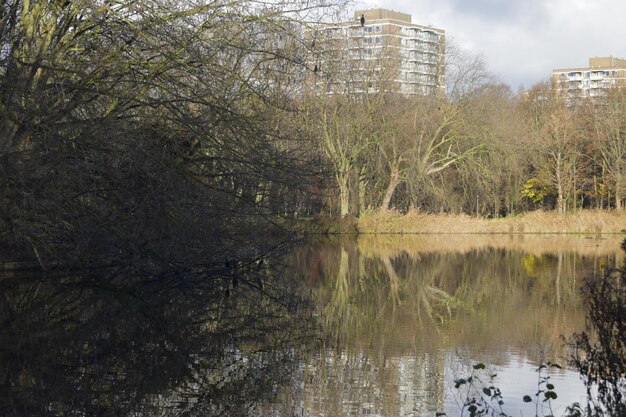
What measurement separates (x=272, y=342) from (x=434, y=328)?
2.74 metres

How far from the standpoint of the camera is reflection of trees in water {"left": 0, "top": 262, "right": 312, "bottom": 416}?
7914 millimetres

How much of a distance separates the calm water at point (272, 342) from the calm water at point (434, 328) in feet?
0.11

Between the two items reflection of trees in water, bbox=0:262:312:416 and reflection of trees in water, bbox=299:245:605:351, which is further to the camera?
reflection of trees in water, bbox=299:245:605:351

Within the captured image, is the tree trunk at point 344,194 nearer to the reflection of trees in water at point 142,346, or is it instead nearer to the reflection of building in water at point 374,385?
the reflection of trees in water at point 142,346

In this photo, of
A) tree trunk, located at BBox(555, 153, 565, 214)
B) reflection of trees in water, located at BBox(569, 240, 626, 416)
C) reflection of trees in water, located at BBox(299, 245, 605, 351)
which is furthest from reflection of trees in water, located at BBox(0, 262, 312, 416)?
tree trunk, located at BBox(555, 153, 565, 214)

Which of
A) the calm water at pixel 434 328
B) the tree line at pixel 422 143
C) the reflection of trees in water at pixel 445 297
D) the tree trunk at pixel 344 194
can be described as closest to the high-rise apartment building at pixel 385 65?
the tree line at pixel 422 143

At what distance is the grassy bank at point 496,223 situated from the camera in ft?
146

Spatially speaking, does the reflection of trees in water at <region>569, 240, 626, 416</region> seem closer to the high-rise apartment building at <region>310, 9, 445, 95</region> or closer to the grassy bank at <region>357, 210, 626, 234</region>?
the high-rise apartment building at <region>310, 9, 445, 95</region>

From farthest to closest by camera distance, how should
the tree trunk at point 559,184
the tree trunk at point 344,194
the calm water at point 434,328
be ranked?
Result: the tree trunk at point 559,184 → the tree trunk at point 344,194 → the calm water at point 434,328

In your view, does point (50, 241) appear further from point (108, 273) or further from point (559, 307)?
point (559, 307)

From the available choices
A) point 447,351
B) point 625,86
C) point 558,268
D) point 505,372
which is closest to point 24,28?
point 447,351

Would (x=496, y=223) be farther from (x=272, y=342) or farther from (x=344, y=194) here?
(x=272, y=342)

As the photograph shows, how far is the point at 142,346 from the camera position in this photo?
10.6 metres

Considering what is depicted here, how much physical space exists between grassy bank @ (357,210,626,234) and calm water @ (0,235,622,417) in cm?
2284
